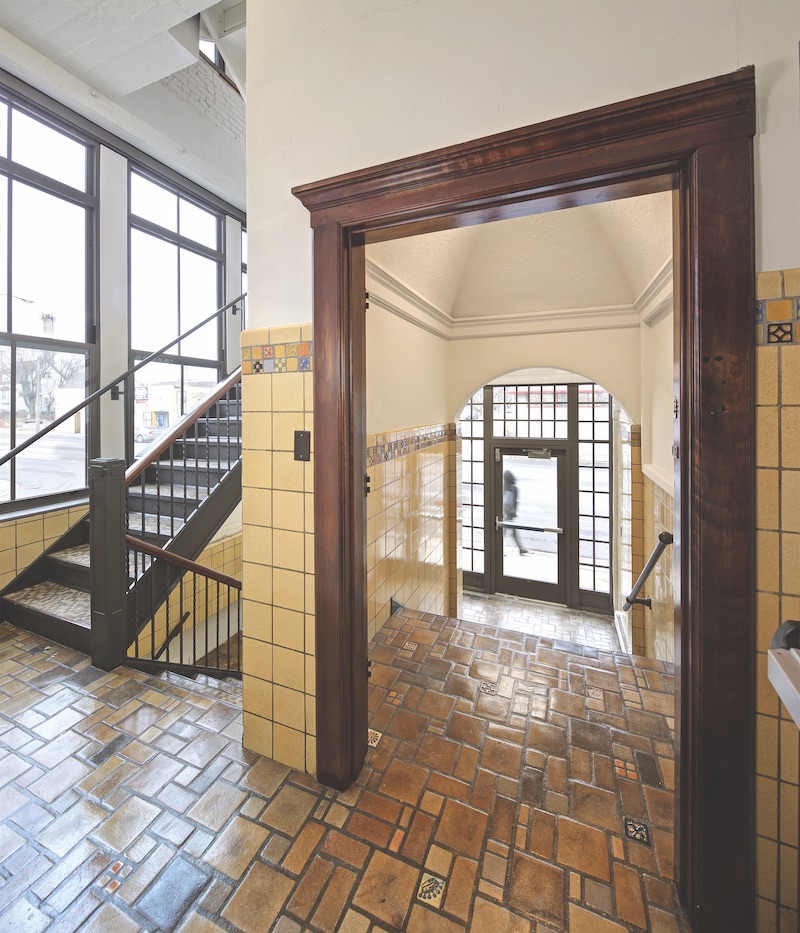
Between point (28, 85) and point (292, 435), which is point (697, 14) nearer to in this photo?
point (292, 435)

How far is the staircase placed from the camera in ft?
8.65

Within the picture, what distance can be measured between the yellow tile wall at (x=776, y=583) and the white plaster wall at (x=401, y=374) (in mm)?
1745

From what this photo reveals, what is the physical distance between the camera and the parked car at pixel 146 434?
4352 mm

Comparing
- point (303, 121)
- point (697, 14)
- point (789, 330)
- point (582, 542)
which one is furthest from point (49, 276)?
point (582, 542)

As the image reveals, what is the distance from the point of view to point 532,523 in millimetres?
5680

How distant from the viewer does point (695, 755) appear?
1.07m

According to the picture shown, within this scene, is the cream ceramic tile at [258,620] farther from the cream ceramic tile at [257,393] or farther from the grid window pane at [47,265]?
the grid window pane at [47,265]

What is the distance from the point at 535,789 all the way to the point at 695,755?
2.11 ft

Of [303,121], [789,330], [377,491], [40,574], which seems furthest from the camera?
[40,574]

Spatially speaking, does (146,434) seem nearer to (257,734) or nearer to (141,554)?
(141,554)

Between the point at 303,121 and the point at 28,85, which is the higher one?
the point at 28,85

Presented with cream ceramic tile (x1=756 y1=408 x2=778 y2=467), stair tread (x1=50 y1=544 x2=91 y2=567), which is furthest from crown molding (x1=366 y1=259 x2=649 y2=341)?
stair tread (x1=50 y1=544 x2=91 y2=567)

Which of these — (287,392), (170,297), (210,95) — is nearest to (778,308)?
(287,392)

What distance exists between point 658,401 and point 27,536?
4.45 metres
